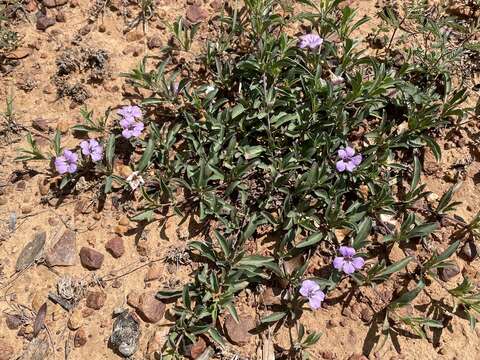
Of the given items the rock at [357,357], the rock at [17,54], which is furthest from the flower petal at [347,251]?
the rock at [17,54]

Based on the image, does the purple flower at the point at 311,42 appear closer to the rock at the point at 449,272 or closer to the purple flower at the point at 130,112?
the purple flower at the point at 130,112

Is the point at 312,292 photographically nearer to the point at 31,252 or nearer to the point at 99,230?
the point at 99,230

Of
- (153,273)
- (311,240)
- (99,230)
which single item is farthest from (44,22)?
(311,240)

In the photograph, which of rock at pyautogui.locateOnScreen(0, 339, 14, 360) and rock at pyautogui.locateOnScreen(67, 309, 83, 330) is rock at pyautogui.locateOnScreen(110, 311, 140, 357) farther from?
rock at pyautogui.locateOnScreen(0, 339, 14, 360)

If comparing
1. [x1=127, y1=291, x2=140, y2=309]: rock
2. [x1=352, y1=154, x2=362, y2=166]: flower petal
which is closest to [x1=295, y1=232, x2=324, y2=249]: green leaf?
[x1=352, y1=154, x2=362, y2=166]: flower petal

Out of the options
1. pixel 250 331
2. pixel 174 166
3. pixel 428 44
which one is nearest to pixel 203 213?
pixel 174 166

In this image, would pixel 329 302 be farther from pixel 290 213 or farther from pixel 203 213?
pixel 203 213
